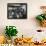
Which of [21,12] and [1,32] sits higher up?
[21,12]

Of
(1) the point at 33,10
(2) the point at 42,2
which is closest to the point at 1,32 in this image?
(1) the point at 33,10

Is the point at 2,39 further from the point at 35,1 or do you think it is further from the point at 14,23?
the point at 35,1

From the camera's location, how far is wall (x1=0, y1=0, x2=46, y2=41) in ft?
11.4

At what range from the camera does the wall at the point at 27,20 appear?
11.4 ft

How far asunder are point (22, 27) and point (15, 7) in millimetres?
439

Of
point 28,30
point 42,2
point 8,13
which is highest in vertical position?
point 42,2

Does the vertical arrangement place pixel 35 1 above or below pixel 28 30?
above

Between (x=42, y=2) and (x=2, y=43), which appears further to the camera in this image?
(x=42, y=2)

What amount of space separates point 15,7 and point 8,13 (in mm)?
191

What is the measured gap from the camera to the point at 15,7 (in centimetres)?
347

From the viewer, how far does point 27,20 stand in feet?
11.4

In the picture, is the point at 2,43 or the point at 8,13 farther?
the point at 8,13

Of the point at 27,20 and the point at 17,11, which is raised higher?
the point at 17,11

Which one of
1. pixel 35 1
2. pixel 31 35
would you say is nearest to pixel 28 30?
pixel 31 35
